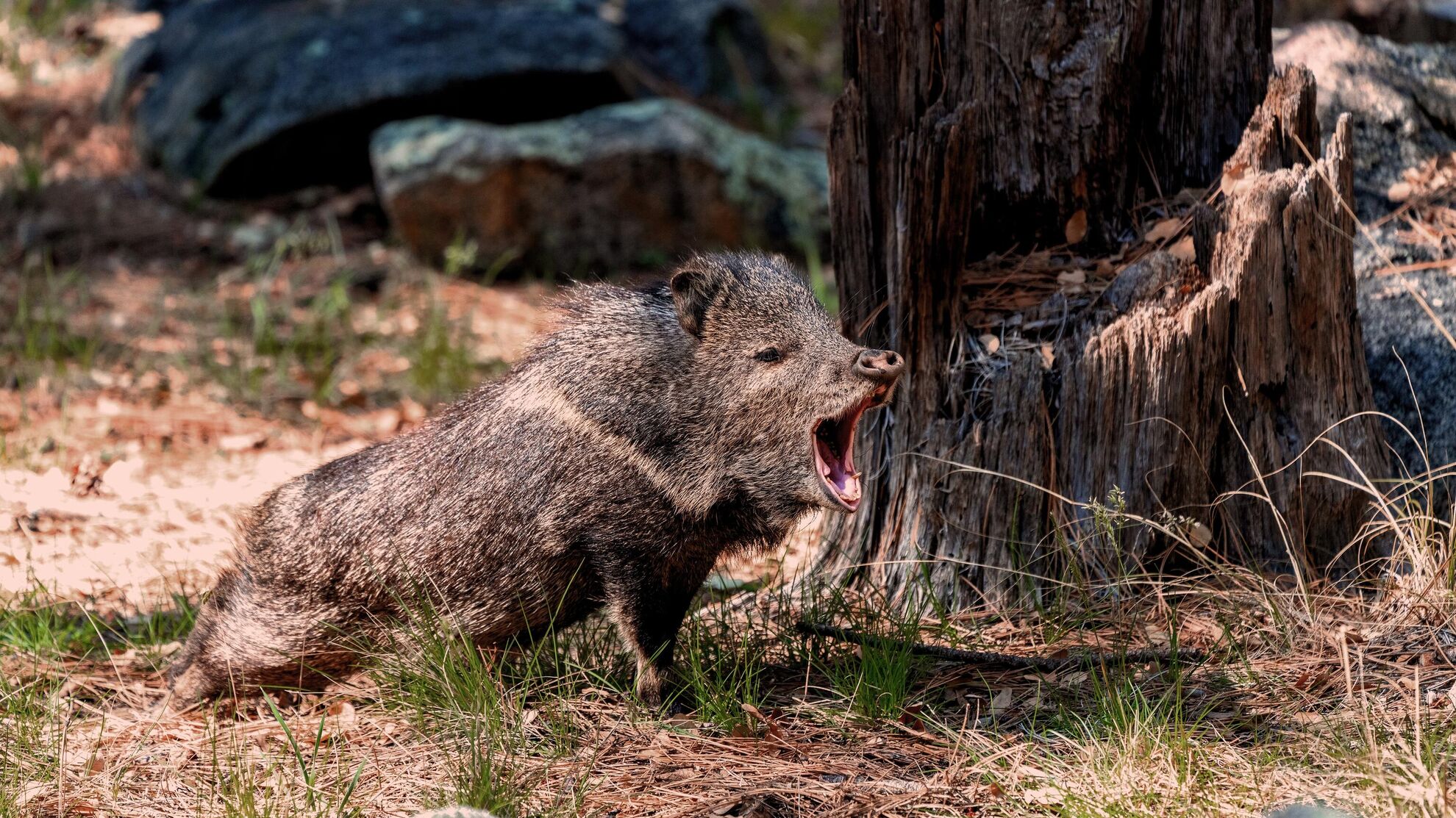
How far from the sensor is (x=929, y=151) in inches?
147

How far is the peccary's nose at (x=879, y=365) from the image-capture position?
3164 mm

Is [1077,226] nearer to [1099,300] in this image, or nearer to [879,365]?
[1099,300]

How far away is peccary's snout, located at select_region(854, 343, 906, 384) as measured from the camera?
3.16 meters

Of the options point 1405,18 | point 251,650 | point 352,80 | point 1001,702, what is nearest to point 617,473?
point 1001,702

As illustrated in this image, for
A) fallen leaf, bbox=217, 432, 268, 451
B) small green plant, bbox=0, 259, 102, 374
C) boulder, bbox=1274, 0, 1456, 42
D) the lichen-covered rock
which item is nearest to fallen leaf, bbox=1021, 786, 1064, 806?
fallen leaf, bbox=217, 432, 268, 451

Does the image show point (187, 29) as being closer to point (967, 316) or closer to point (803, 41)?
point (803, 41)

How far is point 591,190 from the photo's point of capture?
8305 mm

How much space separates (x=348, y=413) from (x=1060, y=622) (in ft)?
13.2

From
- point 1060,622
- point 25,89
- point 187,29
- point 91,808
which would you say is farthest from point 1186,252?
point 25,89

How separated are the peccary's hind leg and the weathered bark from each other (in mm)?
1614

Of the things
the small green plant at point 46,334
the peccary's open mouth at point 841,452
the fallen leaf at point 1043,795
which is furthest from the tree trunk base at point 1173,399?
the small green plant at point 46,334

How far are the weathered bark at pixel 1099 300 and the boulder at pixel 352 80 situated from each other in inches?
213

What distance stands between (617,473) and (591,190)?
5.16m

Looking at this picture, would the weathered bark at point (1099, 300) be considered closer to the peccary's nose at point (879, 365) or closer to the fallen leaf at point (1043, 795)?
the peccary's nose at point (879, 365)
